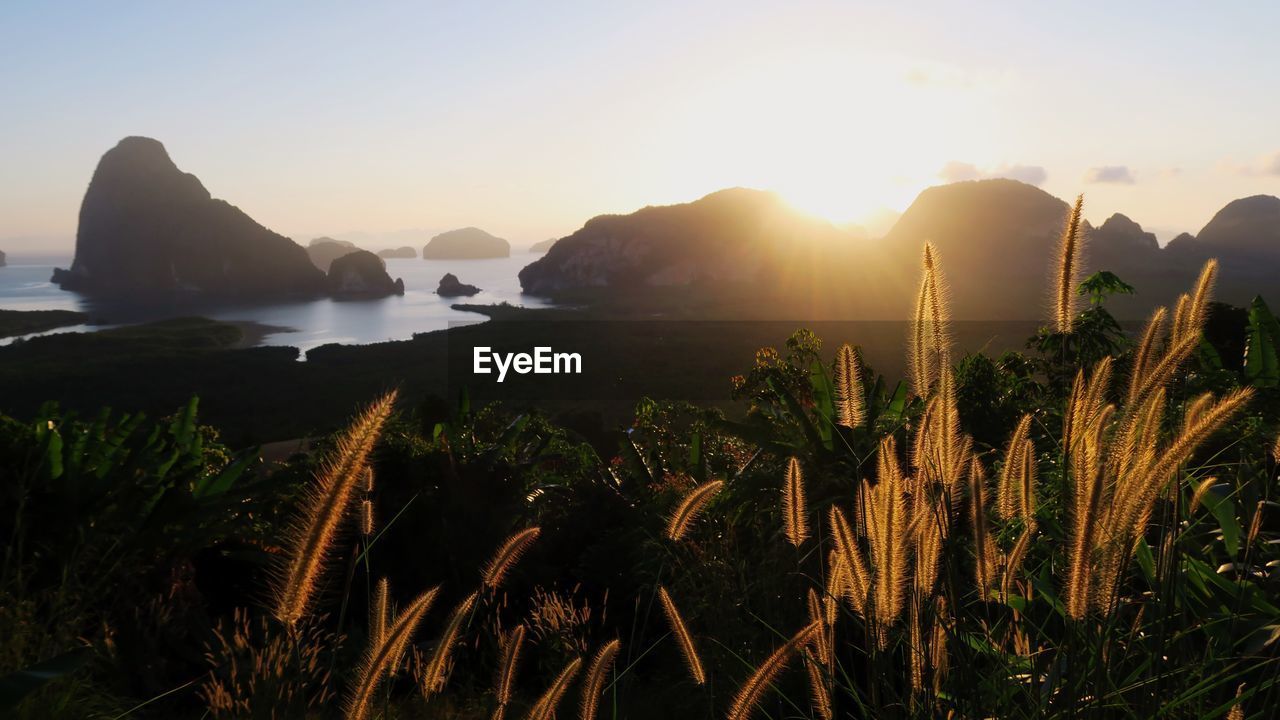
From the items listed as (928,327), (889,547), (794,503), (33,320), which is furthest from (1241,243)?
(33,320)

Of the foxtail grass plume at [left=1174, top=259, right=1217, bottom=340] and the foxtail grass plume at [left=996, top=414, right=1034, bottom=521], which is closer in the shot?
the foxtail grass plume at [left=996, top=414, right=1034, bottom=521]

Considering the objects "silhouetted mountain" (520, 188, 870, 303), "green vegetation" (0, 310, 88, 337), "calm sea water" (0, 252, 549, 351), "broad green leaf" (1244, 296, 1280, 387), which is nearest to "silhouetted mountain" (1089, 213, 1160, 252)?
"silhouetted mountain" (520, 188, 870, 303)

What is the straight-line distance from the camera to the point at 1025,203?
126 m

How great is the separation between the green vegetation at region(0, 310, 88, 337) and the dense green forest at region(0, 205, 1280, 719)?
113932 millimetres

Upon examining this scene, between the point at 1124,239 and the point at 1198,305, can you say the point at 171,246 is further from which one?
the point at 1198,305

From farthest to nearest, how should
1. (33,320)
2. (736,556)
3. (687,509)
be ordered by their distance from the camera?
1. (33,320)
2. (736,556)
3. (687,509)

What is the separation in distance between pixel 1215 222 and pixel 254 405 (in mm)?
148624

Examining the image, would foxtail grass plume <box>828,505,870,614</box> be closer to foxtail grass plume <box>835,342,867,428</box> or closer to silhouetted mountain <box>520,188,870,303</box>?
foxtail grass plume <box>835,342,867,428</box>

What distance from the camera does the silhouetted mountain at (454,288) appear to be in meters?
165

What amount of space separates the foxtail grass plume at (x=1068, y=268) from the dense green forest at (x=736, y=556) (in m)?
0.01

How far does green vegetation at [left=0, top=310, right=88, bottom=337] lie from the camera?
100750 mm

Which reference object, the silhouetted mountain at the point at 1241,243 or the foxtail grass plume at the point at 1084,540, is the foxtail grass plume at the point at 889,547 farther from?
the silhouetted mountain at the point at 1241,243

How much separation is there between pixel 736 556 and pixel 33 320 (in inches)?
5031

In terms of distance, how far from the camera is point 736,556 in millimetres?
4723
